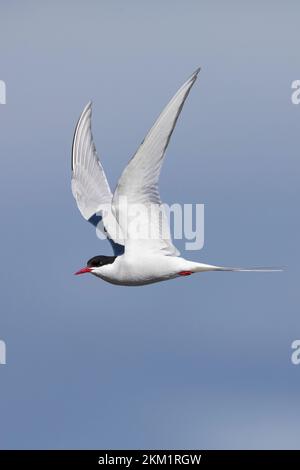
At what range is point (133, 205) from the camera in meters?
14.5

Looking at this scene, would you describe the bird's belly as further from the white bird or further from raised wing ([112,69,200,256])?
raised wing ([112,69,200,256])

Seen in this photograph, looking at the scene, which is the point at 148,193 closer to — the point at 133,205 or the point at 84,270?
the point at 133,205

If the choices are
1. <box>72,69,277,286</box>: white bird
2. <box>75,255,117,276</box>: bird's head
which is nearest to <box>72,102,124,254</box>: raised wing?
<box>72,69,277,286</box>: white bird

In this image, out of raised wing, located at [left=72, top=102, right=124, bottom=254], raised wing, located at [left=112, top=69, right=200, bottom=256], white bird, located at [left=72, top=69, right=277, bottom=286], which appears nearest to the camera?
raised wing, located at [left=112, top=69, right=200, bottom=256]

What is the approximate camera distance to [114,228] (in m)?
15.7

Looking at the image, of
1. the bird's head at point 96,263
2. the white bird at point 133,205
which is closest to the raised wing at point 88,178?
the white bird at point 133,205

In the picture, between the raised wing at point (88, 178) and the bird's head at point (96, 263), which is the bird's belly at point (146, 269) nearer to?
the bird's head at point (96, 263)

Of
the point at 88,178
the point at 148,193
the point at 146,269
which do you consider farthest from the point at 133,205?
the point at 88,178

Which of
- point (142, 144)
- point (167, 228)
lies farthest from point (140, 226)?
point (142, 144)

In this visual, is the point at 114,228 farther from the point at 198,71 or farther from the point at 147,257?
the point at 198,71

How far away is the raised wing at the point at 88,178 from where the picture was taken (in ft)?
52.7

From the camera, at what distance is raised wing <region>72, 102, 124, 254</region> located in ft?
52.7

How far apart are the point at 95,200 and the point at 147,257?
176cm

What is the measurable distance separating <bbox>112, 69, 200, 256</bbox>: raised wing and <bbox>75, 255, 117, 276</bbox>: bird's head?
1.07 ft
